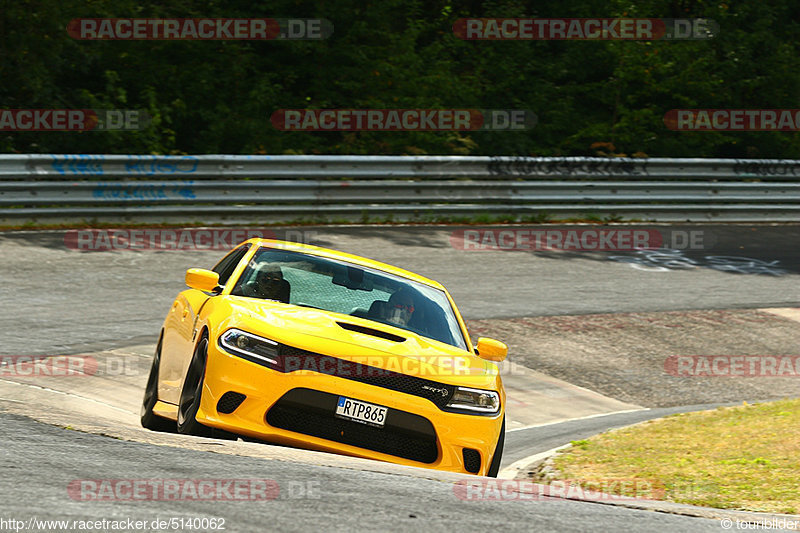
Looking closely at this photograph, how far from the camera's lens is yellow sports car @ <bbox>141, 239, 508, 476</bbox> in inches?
237

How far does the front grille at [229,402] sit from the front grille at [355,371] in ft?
0.96

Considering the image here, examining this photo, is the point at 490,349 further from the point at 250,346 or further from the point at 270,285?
the point at 250,346

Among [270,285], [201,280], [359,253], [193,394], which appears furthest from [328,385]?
[359,253]

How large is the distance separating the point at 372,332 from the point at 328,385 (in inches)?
26.8

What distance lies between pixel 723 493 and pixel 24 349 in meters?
6.31

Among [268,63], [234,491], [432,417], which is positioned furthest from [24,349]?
[268,63]

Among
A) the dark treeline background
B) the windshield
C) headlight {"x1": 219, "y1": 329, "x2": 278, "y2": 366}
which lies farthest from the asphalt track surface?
the dark treeline background

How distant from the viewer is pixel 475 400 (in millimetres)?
6391

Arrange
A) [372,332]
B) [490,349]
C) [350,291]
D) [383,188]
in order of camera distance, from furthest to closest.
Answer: [383,188] → [350,291] → [490,349] → [372,332]

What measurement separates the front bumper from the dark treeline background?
13.9 meters

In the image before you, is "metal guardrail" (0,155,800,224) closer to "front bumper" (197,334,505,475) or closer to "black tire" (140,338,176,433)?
"black tire" (140,338,176,433)

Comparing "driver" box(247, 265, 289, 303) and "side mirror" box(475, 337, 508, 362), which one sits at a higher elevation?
"driver" box(247, 265, 289, 303)

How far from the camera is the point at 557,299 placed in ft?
47.7

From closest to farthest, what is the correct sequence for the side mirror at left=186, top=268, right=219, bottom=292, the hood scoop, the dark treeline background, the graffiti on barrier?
1. the hood scoop
2. the side mirror at left=186, top=268, right=219, bottom=292
3. the graffiti on barrier
4. the dark treeline background
